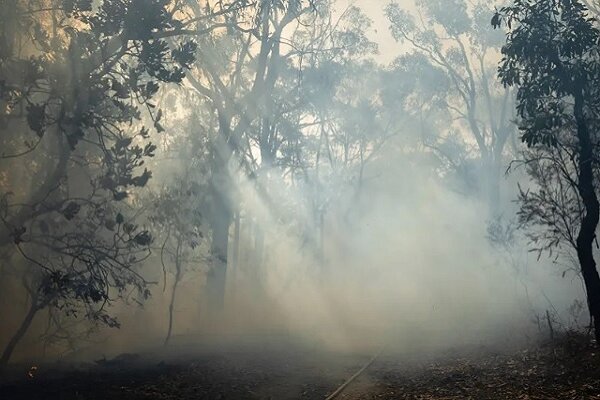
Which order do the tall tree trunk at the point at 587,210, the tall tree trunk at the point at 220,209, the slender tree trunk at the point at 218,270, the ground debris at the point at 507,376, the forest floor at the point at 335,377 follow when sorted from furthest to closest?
the tall tree trunk at the point at 220,209 < the slender tree trunk at the point at 218,270 < the tall tree trunk at the point at 587,210 < the forest floor at the point at 335,377 < the ground debris at the point at 507,376

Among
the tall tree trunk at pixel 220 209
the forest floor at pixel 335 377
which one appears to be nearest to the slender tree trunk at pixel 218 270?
the tall tree trunk at pixel 220 209

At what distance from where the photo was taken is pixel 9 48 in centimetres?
1026

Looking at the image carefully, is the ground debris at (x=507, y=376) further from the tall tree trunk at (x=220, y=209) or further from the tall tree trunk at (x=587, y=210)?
the tall tree trunk at (x=220, y=209)

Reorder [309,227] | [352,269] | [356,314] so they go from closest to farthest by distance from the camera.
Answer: [356,314], [309,227], [352,269]

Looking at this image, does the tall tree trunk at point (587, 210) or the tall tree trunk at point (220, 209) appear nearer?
the tall tree trunk at point (587, 210)

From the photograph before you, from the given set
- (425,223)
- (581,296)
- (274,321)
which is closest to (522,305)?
(581,296)

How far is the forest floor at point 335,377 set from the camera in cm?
989

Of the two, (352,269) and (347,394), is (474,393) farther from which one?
(352,269)

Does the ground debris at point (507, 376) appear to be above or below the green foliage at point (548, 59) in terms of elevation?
below

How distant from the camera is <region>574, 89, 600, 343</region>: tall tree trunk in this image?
11.9 metres

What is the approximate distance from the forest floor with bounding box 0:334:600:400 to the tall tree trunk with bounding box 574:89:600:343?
125 cm

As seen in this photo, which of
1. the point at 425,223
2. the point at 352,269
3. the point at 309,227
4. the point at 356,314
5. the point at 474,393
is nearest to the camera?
the point at 474,393

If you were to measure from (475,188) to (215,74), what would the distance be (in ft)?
103

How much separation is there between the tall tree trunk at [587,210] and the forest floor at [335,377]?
1249mm
